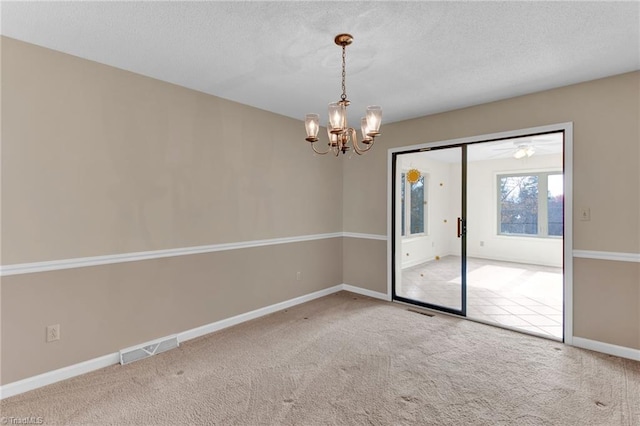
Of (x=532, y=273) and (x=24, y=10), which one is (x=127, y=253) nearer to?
(x=24, y=10)

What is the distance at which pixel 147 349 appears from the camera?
2.77 m

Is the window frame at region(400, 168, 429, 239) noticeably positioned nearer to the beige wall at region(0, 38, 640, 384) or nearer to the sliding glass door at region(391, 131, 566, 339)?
the sliding glass door at region(391, 131, 566, 339)

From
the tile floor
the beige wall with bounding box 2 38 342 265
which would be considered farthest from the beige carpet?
the beige wall with bounding box 2 38 342 265

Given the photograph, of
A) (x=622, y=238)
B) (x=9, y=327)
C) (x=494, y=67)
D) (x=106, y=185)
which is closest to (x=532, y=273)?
(x=622, y=238)

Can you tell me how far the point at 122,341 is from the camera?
2.67 m

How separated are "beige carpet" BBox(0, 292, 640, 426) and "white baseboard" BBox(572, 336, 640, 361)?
0.09m

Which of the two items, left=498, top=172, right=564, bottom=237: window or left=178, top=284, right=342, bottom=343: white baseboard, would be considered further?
left=498, top=172, right=564, bottom=237: window

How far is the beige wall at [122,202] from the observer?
222cm

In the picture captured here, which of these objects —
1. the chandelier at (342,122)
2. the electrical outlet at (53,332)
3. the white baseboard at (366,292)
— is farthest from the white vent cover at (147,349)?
the white baseboard at (366,292)

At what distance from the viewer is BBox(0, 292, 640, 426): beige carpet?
1.99m

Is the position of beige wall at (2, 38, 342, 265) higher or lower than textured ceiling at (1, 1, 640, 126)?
lower

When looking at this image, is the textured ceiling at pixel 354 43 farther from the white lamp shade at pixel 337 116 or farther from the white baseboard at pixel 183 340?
the white baseboard at pixel 183 340

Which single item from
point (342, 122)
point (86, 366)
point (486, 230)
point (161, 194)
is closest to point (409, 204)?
point (486, 230)

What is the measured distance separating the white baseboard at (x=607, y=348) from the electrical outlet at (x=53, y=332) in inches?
179
